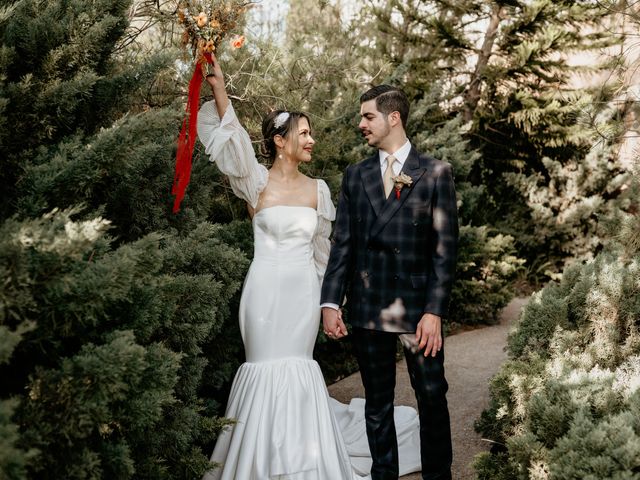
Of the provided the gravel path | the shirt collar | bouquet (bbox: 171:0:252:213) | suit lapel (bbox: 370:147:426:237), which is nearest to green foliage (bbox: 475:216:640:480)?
the gravel path

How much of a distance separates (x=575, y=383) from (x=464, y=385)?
2998mm

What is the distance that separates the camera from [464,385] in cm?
596

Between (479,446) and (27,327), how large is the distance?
11.8 ft

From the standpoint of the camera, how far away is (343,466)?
370cm

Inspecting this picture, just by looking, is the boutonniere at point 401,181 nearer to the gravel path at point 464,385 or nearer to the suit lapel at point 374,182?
the suit lapel at point 374,182

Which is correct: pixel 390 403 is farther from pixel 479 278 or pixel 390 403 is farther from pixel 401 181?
Answer: pixel 479 278

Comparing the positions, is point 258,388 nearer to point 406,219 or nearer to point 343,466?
point 343,466

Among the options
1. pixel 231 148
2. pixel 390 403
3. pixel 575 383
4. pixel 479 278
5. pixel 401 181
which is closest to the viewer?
pixel 575 383

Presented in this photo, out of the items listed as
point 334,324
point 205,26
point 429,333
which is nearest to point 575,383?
point 429,333

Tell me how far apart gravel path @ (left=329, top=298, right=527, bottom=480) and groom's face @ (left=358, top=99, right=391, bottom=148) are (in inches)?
83.4

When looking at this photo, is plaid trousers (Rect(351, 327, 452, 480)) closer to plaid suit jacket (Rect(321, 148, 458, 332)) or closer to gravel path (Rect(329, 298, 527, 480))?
plaid suit jacket (Rect(321, 148, 458, 332))

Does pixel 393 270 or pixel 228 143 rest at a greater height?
pixel 228 143

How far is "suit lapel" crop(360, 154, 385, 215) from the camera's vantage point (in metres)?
3.45

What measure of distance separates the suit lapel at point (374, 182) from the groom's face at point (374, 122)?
0.15 m
